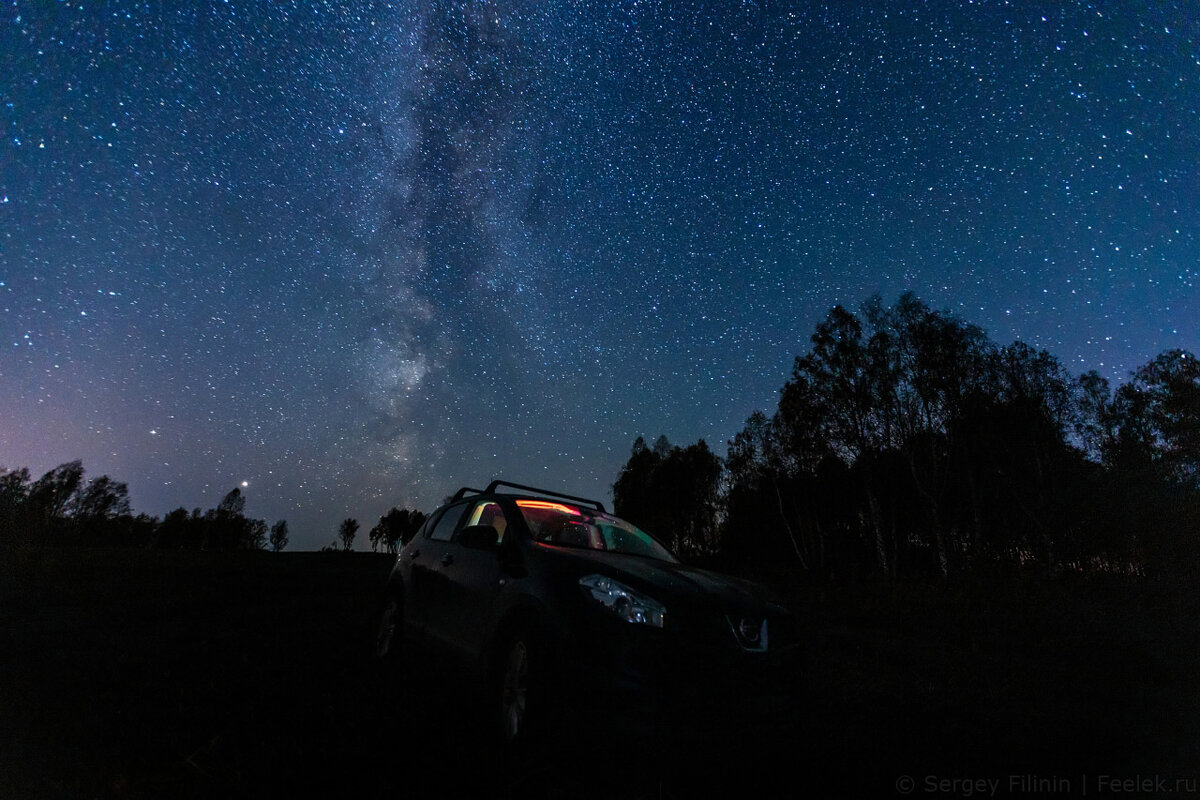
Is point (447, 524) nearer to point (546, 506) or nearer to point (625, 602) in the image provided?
point (546, 506)

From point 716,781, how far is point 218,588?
41.5 feet

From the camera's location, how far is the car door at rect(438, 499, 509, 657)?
13.3ft

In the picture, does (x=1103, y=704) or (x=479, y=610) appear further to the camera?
(x=1103, y=704)

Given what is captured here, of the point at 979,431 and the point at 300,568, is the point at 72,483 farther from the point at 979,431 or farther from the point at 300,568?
the point at 979,431

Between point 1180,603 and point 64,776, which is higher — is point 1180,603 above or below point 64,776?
above

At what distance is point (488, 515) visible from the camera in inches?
208

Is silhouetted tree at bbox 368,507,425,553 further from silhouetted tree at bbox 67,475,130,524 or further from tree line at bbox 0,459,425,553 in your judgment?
silhouetted tree at bbox 67,475,130,524

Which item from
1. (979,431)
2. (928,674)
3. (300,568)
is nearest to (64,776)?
(928,674)

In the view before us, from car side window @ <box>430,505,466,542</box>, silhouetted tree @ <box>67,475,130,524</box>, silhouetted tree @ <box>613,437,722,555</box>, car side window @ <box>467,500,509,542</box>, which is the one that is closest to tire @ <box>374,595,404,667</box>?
car side window @ <box>430,505,466,542</box>

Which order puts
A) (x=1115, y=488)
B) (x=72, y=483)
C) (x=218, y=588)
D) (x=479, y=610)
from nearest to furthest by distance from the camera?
(x=479, y=610)
(x=218, y=588)
(x=1115, y=488)
(x=72, y=483)

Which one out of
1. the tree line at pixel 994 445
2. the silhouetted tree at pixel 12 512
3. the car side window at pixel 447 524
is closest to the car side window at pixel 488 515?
the car side window at pixel 447 524

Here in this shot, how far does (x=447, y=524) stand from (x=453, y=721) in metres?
2.26

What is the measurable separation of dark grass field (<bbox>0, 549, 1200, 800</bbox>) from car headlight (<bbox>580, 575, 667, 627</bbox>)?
2.01 ft

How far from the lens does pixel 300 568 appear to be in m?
18.2
